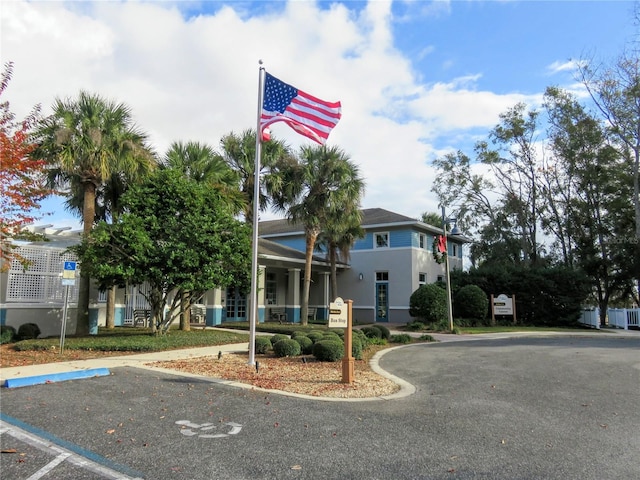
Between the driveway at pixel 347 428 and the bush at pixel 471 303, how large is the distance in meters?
17.6

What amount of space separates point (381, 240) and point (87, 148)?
19.6 m

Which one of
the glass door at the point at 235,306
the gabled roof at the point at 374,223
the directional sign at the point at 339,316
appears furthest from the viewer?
the gabled roof at the point at 374,223

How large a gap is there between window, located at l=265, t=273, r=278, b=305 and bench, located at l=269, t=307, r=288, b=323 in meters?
0.44

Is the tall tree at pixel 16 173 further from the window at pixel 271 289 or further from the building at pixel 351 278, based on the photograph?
the window at pixel 271 289

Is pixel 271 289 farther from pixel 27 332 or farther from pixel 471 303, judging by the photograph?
pixel 27 332

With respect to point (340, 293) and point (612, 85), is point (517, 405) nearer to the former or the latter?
point (340, 293)

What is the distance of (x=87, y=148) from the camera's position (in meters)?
14.8

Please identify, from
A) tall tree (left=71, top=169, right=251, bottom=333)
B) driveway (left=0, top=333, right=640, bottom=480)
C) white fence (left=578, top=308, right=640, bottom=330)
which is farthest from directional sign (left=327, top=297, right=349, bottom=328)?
white fence (left=578, top=308, right=640, bottom=330)

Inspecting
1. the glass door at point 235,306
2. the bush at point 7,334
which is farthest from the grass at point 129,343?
the glass door at point 235,306

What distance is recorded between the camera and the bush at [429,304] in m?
24.9

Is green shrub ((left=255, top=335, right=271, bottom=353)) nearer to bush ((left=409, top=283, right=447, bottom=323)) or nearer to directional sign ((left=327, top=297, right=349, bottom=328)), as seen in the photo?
directional sign ((left=327, top=297, right=349, bottom=328))

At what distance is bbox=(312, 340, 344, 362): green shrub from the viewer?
11375 mm

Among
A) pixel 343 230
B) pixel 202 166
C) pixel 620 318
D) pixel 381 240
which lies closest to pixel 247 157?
pixel 202 166

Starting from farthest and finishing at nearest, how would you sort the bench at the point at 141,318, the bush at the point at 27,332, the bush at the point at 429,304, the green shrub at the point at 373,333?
the bush at the point at 429,304, the bench at the point at 141,318, the green shrub at the point at 373,333, the bush at the point at 27,332
